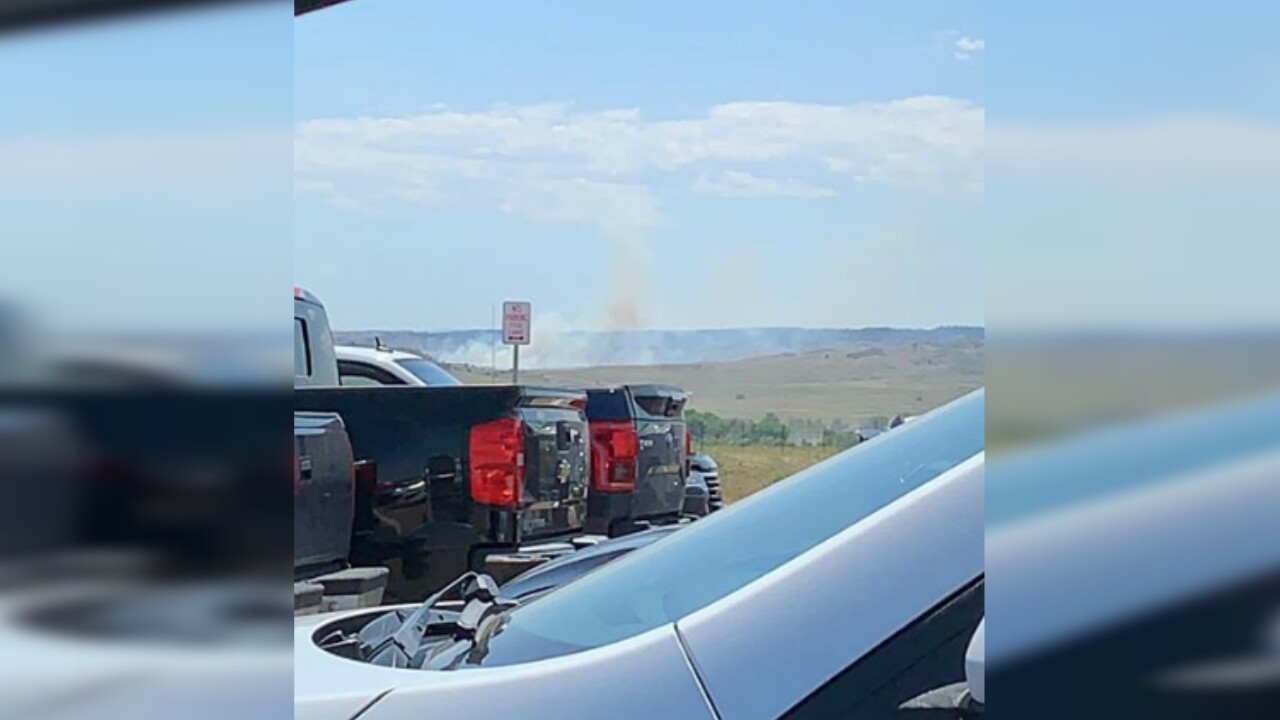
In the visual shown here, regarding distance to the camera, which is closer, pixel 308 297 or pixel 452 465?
pixel 308 297

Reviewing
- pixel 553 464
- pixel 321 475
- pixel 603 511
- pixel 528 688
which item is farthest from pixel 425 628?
pixel 603 511

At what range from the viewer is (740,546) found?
1.35 m

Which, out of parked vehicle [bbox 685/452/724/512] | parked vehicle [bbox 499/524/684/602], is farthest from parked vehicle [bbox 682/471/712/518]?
parked vehicle [bbox 499/524/684/602]

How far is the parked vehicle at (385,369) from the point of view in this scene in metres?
4.42

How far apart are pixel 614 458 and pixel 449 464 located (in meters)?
0.69

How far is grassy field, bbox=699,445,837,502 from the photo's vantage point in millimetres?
1838

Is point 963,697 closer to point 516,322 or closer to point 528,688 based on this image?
point 528,688

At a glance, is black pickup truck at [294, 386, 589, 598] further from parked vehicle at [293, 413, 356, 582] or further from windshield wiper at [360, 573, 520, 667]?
windshield wiper at [360, 573, 520, 667]

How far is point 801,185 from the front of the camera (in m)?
2.25

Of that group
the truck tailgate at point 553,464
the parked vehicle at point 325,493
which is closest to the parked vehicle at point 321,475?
the parked vehicle at point 325,493

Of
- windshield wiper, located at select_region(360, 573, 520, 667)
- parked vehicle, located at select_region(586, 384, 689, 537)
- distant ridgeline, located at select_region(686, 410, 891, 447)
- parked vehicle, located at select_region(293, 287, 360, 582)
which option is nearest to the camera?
windshield wiper, located at select_region(360, 573, 520, 667)

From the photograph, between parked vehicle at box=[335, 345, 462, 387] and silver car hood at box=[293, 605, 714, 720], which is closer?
silver car hood at box=[293, 605, 714, 720]

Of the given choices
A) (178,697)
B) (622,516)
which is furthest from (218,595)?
(622,516)

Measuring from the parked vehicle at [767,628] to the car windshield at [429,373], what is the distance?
299 centimetres
